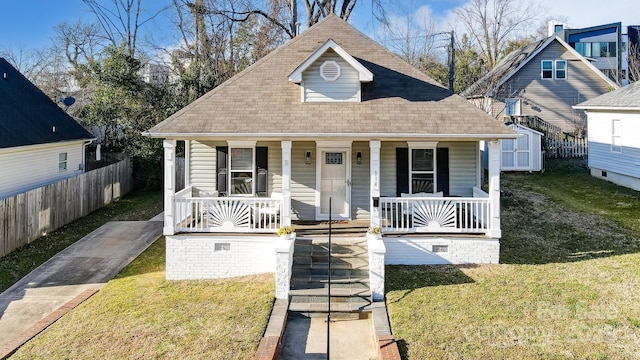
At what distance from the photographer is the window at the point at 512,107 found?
30.6 meters

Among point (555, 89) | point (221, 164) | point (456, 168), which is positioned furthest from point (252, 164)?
point (555, 89)

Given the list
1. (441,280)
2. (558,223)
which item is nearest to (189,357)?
(441,280)

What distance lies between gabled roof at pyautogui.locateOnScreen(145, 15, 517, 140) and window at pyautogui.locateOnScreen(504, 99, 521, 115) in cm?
2079

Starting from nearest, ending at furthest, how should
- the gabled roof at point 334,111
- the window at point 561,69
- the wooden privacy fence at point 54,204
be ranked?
the gabled roof at point 334,111 < the wooden privacy fence at point 54,204 < the window at point 561,69

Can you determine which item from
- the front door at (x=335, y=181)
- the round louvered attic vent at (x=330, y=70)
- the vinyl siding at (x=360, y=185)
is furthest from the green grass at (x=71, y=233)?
the round louvered attic vent at (x=330, y=70)

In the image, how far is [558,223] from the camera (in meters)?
14.3

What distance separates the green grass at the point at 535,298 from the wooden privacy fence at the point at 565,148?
478 inches

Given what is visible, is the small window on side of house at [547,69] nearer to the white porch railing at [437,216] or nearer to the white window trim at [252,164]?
the white porch railing at [437,216]

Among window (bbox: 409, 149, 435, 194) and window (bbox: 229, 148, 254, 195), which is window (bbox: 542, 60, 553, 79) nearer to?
window (bbox: 409, 149, 435, 194)

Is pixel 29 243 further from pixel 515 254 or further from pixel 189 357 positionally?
pixel 515 254

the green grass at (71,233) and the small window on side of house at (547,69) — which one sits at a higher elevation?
the small window on side of house at (547,69)

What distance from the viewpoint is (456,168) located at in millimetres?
12914

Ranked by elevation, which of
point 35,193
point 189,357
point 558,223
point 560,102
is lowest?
point 189,357

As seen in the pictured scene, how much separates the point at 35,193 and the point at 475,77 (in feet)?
115
